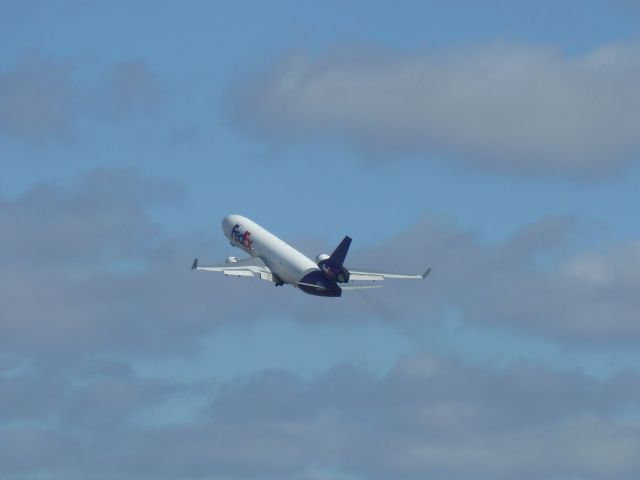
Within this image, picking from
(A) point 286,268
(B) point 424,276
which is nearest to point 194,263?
(A) point 286,268

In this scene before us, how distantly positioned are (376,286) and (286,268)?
12500 mm

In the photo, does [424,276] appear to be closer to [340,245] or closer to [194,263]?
[340,245]

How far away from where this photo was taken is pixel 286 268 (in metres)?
198

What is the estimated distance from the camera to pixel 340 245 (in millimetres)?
187625

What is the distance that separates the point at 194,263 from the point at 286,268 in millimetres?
12025

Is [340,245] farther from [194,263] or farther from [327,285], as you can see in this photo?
[194,263]

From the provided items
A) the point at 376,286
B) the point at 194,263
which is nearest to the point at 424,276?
the point at 376,286

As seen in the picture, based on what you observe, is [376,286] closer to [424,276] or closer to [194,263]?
[424,276]

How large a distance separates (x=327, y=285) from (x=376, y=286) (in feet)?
29.1

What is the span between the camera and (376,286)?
637 ft

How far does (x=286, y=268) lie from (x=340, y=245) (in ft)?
43.1

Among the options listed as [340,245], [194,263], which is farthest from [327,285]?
[194,263]

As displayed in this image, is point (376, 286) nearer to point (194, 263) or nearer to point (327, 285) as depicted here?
point (327, 285)

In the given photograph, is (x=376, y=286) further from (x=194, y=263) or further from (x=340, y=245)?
(x=194, y=263)
